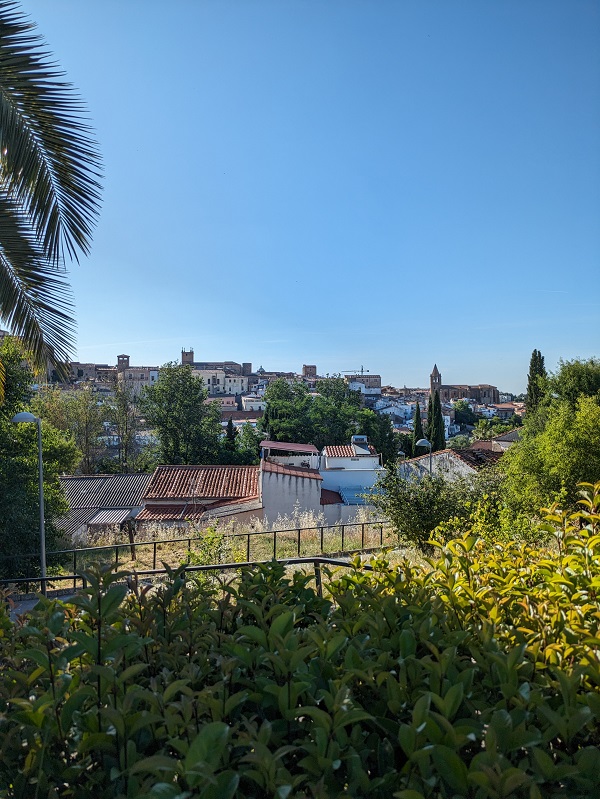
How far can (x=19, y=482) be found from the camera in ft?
42.4

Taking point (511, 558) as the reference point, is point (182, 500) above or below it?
below

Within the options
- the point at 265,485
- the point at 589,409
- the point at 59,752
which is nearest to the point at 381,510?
the point at 589,409

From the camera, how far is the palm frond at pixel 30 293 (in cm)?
515

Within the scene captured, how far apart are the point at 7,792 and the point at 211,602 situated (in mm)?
818

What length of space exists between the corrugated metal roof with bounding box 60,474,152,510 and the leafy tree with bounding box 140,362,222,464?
7782 mm

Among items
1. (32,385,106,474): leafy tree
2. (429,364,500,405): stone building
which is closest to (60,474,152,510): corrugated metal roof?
(32,385,106,474): leafy tree

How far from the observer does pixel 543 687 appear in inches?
49.5

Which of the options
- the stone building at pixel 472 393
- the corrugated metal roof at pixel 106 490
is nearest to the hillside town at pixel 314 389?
the stone building at pixel 472 393

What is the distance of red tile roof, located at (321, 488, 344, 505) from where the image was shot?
18.6 m

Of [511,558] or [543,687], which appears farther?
[511,558]

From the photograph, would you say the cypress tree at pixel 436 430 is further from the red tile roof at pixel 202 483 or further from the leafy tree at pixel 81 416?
the red tile roof at pixel 202 483

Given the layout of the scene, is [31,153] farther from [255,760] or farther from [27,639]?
[255,760]

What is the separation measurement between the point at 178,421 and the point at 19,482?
20.5 m

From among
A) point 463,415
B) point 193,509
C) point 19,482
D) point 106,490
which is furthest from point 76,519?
point 463,415
